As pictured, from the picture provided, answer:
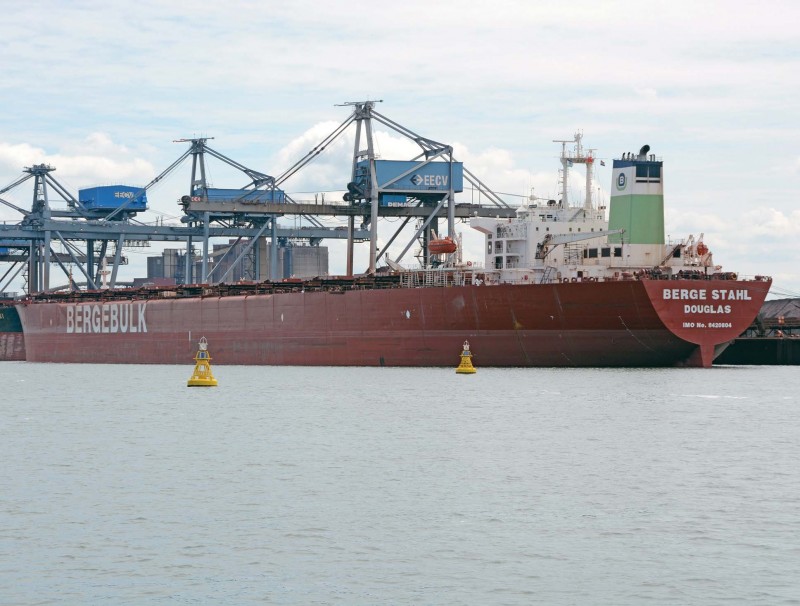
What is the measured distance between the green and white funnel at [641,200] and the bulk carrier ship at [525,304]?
1.7 inches

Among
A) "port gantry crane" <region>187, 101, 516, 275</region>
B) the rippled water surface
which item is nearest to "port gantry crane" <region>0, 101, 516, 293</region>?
"port gantry crane" <region>187, 101, 516, 275</region>

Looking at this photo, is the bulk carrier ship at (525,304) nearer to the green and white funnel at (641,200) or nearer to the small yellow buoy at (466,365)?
the green and white funnel at (641,200)

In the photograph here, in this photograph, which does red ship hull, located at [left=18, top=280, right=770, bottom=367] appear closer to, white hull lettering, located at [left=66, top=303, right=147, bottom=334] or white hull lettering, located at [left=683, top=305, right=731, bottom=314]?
white hull lettering, located at [left=683, top=305, right=731, bottom=314]

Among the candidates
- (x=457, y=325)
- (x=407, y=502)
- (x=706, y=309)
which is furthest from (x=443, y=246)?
(x=407, y=502)

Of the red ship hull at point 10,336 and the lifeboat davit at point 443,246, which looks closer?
the lifeboat davit at point 443,246

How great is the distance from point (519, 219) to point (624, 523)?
33.0 m

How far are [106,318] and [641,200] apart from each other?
1186 inches

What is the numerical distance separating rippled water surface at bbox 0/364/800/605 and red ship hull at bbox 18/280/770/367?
7262 millimetres

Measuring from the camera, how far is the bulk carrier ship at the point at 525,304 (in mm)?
40469

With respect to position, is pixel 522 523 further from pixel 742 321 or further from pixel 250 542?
pixel 742 321

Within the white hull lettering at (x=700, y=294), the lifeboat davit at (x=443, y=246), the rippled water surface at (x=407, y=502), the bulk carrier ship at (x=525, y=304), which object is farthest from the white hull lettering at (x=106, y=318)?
the white hull lettering at (x=700, y=294)

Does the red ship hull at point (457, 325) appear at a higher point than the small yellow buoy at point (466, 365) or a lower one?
higher

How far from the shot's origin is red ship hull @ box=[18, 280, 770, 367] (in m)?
40.2

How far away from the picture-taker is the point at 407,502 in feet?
57.7
